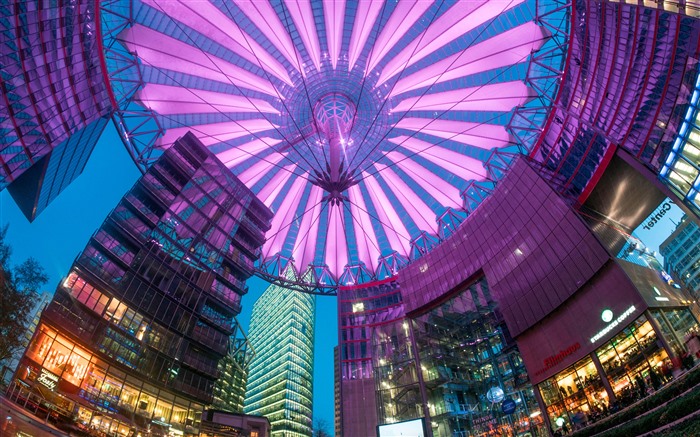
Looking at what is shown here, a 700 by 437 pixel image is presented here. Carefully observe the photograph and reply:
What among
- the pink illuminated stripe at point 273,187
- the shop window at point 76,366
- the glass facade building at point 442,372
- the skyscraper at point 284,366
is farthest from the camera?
the skyscraper at point 284,366

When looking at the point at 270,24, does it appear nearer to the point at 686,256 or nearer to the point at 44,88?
the point at 44,88

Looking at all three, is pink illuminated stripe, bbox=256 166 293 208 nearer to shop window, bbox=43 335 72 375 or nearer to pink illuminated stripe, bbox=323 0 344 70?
pink illuminated stripe, bbox=323 0 344 70

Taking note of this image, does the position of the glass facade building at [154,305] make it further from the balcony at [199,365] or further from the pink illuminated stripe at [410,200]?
the pink illuminated stripe at [410,200]

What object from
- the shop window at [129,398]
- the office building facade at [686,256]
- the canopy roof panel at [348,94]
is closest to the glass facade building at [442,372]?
the canopy roof panel at [348,94]

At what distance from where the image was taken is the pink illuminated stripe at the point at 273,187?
4620cm

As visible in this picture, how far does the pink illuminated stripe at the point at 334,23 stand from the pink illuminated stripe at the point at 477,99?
8556 millimetres

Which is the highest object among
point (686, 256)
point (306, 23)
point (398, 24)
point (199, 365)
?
point (306, 23)

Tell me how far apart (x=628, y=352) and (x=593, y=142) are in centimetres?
1682

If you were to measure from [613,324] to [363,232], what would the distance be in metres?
28.6

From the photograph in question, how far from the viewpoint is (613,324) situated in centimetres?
2634

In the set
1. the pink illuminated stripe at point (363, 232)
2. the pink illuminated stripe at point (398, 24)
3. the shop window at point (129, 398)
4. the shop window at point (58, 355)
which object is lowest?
the shop window at point (129, 398)

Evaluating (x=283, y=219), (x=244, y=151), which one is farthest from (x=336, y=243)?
(x=244, y=151)

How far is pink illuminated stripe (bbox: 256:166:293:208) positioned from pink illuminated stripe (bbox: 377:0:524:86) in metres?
18.4

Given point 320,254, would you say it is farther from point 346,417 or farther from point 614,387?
point 614,387
